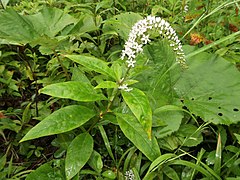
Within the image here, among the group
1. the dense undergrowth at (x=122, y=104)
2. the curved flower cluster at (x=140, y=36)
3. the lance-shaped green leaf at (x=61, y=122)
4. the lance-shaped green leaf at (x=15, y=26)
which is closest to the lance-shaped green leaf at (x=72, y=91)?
the dense undergrowth at (x=122, y=104)

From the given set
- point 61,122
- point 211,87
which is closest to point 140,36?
point 61,122

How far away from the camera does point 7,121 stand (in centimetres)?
198

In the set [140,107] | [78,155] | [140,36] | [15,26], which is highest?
[140,36]

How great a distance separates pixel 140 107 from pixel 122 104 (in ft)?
1.23

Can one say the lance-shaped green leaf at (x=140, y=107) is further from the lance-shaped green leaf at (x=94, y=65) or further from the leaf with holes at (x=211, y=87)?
the leaf with holes at (x=211, y=87)

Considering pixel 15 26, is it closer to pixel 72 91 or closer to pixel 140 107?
pixel 72 91

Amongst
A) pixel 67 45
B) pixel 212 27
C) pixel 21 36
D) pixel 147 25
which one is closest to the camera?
pixel 147 25

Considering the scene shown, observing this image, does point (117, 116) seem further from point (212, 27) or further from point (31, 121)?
point (212, 27)

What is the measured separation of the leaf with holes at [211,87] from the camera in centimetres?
189

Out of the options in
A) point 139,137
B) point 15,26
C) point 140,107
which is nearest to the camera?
point 140,107

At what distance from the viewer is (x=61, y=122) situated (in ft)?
5.03

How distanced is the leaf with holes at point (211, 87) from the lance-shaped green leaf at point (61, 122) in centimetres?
63

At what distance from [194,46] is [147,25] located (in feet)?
2.30

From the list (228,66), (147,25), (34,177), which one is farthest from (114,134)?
(228,66)
